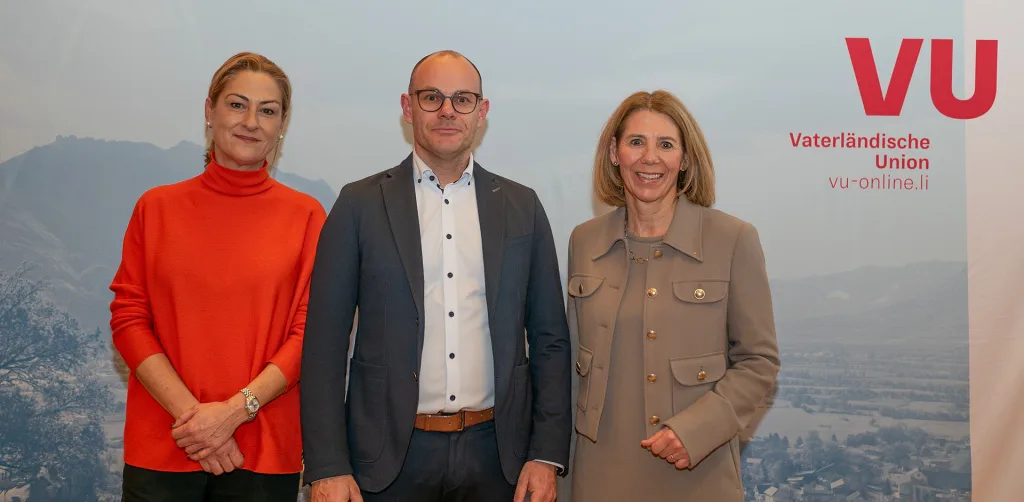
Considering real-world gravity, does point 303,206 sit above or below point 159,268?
above

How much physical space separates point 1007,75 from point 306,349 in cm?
304

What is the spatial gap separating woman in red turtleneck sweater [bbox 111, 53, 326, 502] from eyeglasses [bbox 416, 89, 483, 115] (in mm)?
→ 499

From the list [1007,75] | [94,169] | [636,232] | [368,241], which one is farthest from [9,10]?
[1007,75]

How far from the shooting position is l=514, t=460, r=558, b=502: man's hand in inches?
85.4

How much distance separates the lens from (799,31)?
134 inches

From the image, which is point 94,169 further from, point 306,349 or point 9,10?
point 306,349

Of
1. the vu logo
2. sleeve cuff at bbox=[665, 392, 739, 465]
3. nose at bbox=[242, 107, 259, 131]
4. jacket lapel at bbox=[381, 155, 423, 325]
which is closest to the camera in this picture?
sleeve cuff at bbox=[665, 392, 739, 465]

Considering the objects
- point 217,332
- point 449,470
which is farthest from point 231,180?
point 449,470

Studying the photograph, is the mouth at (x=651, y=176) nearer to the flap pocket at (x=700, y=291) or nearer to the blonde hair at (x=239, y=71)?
the flap pocket at (x=700, y=291)

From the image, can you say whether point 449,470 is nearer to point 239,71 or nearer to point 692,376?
point 692,376

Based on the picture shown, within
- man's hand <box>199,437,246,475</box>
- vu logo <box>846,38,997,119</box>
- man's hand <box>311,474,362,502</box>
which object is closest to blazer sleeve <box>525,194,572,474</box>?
man's hand <box>311,474,362,502</box>

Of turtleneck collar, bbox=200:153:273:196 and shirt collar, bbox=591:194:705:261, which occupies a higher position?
turtleneck collar, bbox=200:153:273:196

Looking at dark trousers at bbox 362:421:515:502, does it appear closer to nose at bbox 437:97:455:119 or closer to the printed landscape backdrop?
nose at bbox 437:97:455:119

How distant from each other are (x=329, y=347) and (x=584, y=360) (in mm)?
687
